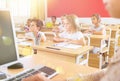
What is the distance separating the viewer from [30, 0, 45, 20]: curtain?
6996 millimetres

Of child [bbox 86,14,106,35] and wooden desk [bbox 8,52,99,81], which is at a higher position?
child [bbox 86,14,106,35]

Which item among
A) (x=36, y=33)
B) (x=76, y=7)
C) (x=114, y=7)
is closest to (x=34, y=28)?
(x=36, y=33)

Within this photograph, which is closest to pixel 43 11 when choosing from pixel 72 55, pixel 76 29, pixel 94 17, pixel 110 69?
pixel 94 17

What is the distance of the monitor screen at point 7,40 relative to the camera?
114 cm

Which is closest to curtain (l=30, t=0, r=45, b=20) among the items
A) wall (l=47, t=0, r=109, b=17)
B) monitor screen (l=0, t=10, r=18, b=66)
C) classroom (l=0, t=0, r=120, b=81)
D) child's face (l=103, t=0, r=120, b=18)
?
classroom (l=0, t=0, r=120, b=81)

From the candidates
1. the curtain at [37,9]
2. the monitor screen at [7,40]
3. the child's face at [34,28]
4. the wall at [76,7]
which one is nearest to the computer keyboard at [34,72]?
the monitor screen at [7,40]

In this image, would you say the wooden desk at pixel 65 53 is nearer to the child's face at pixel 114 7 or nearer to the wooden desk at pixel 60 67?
the wooden desk at pixel 60 67

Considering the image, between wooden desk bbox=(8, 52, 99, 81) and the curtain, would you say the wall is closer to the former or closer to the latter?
the curtain

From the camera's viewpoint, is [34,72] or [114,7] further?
[34,72]

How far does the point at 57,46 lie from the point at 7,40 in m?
1.45

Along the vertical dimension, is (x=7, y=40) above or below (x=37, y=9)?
below

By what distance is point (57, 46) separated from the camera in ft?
8.55

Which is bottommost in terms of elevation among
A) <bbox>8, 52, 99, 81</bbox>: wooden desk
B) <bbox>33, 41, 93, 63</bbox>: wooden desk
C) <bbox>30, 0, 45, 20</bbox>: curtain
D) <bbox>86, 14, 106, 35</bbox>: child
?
<bbox>33, 41, 93, 63</bbox>: wooden desk

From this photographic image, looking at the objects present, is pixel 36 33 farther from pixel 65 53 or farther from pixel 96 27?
pixel 96 27
